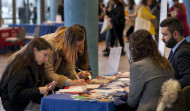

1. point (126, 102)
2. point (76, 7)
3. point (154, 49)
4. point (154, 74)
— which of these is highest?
point (76, 7)

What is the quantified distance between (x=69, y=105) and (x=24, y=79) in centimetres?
47

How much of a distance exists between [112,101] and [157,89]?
0.40 m

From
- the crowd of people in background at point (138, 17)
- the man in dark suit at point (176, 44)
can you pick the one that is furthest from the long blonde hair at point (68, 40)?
the crowd of people in background at point (138, 17)

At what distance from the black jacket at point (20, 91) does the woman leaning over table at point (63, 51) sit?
19.6 inches

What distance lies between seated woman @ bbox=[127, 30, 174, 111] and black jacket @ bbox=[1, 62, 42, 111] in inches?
35.2

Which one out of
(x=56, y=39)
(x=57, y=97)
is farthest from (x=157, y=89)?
(x=56, y=39)

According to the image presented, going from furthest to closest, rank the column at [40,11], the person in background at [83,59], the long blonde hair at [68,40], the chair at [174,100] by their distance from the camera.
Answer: the column at [40,11]
the person in background at [83,59]
the long blonde hair at [68,40]
the chair at [174,100]

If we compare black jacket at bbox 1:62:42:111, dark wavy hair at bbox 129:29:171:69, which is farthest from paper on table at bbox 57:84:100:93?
dark wavy hair at bbox 129:29:171:69

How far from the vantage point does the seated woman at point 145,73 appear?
2623mm

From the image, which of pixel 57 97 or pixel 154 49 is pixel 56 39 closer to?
pixel 57 97

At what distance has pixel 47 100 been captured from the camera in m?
2.86

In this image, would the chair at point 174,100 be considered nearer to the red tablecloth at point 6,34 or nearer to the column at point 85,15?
the column at point 85,15

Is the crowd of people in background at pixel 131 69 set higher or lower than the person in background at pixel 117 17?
lower

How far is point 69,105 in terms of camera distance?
281cm
